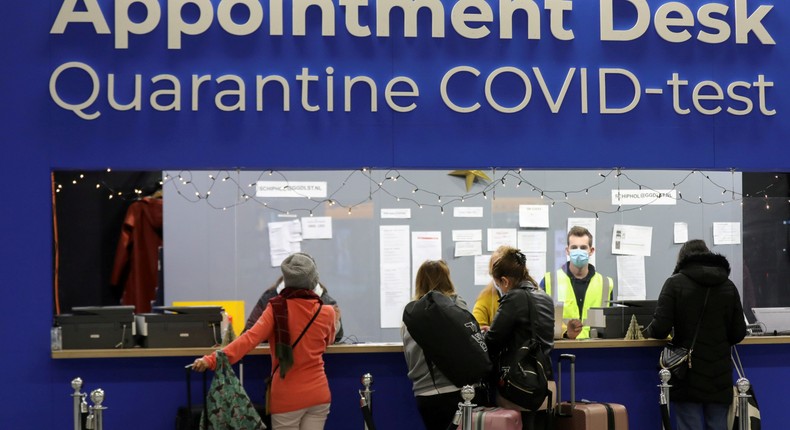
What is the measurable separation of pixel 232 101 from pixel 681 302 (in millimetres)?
2988

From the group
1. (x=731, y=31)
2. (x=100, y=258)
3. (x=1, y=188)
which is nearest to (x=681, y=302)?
(x=731, y=31)

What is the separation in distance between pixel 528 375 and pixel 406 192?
324 centimetres

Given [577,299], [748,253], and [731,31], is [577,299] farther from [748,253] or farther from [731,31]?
[731,31]

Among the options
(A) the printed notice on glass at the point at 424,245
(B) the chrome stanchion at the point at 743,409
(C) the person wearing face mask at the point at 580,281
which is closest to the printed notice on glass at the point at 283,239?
(A) the printed notice on glass at the point at 424,245

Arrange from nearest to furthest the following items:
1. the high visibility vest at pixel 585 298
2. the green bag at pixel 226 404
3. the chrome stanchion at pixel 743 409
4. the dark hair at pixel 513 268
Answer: the green bag at pixel 226 404
the dark hair at pixel 513 268
the chrome stanchion at pixel 743 409
the high visibility vest at pixel 585 298

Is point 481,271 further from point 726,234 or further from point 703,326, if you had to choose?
point 703,326

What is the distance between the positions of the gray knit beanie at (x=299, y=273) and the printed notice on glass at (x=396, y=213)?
9.06 ft

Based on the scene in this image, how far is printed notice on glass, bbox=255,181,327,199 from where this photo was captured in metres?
8.35

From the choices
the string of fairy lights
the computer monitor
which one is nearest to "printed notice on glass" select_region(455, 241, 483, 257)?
the string of fairy lights

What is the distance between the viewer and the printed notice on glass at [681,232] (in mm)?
8789

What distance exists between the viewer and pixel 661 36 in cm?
670

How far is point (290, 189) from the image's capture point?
27.5 ft

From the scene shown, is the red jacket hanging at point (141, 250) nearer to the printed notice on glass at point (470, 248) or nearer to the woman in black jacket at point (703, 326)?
the printed notice on glass at point (470, 248)

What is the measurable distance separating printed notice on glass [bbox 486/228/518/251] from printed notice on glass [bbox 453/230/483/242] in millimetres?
85
